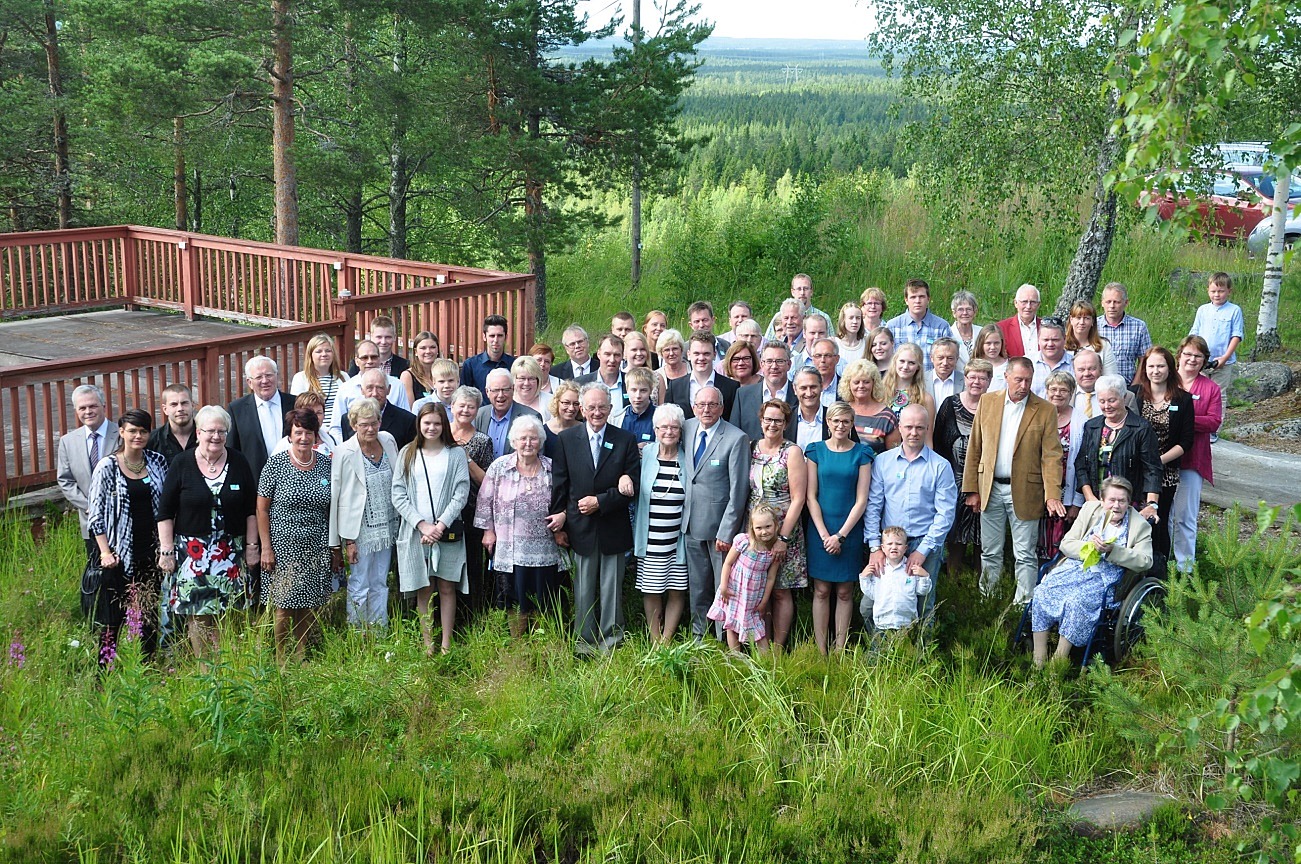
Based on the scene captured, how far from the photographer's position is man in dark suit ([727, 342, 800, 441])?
7.61m

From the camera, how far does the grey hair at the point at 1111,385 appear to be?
22.6 feet

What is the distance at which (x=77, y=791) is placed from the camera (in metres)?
5.46

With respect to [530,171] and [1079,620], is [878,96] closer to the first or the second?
[530,171]

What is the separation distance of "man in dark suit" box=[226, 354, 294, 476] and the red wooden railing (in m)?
1.51

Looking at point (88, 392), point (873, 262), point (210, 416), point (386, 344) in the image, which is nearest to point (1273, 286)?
point (873, 262)

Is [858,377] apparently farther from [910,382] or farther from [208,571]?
[208,571]

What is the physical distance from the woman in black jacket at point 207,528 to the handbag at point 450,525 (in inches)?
38.0

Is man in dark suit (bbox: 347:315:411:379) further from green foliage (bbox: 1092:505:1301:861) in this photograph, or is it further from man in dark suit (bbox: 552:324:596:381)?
green foliage (bbox: 1092:505:1301:861)

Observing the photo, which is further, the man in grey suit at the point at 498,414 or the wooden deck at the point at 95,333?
the wooden deck at the point at 95,333

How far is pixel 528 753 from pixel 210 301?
32.7 ft

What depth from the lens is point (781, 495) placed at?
6.94 meters

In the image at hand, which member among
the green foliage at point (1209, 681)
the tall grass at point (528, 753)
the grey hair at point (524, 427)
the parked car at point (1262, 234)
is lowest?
the tall grass at point (528, 753)

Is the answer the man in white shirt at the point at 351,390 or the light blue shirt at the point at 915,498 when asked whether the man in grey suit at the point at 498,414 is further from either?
the light blue shirt at the point at 915,498

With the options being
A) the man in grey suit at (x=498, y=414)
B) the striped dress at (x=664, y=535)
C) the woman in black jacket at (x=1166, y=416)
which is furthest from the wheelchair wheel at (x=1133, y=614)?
the man in grey suit at (x=498, y=414)
